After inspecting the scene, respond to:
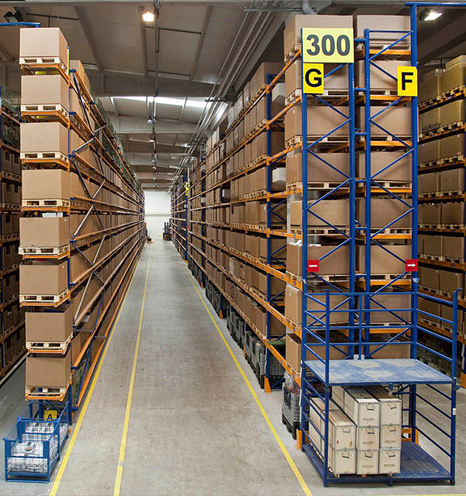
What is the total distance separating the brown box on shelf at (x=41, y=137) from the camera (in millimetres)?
6053

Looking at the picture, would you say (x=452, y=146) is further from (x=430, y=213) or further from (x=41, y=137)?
(x=41, y=137)

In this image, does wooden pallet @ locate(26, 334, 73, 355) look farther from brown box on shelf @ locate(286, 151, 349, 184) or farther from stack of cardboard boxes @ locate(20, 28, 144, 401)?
brown box on shelf @ locate(286, 151, 349, 184)

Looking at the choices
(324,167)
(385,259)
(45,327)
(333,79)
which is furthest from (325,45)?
(45,327)

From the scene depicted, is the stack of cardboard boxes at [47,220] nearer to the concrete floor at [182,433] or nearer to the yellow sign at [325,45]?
the concrete floor at [182,433]

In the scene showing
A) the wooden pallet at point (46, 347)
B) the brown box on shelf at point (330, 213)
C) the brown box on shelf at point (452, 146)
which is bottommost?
the wooden pallet at point (46, 347)

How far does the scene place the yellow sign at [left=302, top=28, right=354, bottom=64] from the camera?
577 centimetres

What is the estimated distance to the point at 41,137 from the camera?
19.9ft

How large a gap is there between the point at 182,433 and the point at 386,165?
4.85 metres

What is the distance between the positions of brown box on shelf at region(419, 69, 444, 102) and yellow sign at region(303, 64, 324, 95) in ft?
13.5

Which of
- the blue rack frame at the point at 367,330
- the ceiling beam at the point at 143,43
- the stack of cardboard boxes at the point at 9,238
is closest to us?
the blue rack frame at the point at 367,330

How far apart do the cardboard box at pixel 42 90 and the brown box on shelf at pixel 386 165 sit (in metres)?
4.32

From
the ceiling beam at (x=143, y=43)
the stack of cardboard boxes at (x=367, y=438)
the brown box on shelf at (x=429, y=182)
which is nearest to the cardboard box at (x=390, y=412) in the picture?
the stack of cardboard boxes at (x=367, y=438)

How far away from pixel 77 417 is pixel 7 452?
1706 millimetres

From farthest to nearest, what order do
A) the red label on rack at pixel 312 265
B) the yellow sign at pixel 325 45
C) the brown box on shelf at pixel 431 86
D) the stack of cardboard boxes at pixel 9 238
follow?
the brown box on shelf at pixel 431 86 < the stack of cardboard boxes at pixel 9 238 < the red label on rack at pixel 312 265 < the yellow sign at pixel 325 45
